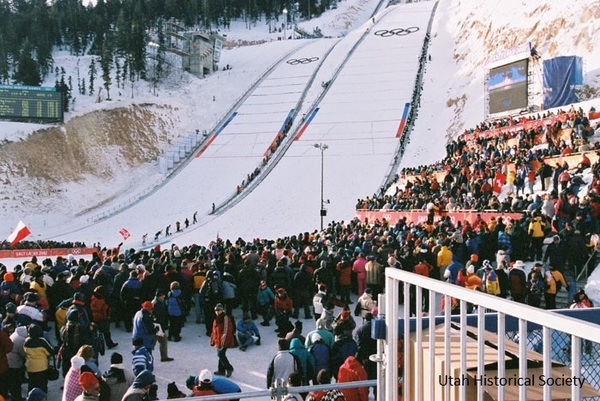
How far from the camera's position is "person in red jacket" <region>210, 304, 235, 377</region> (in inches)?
341

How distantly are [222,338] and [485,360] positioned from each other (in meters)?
6.46

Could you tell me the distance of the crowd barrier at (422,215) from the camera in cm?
1674

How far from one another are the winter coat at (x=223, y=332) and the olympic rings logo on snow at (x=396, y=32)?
63186mm

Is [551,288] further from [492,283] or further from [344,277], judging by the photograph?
[344,277]

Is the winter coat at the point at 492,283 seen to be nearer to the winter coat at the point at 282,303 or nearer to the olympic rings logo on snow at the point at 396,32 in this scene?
the winter coat at the point at 282,303

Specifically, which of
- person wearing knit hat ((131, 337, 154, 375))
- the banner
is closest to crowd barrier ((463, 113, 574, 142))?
the banner

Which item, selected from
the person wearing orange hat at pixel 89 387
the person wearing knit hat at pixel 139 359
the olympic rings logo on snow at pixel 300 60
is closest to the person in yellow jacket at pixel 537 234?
the person wearing knit hat at pixel 139 359

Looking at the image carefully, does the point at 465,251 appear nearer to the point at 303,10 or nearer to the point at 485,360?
the point at 485,360

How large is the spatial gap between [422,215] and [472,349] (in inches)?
716

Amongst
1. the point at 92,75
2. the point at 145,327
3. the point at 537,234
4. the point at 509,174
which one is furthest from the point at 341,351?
the point at 92,75

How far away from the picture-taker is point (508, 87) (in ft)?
112

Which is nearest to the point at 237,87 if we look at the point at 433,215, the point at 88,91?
the point at 88,91

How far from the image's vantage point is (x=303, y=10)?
346ft

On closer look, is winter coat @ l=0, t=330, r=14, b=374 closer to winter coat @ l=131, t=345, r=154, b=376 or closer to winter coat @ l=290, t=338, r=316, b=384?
winter coat @ l=131, t=345, r=154, b=376
